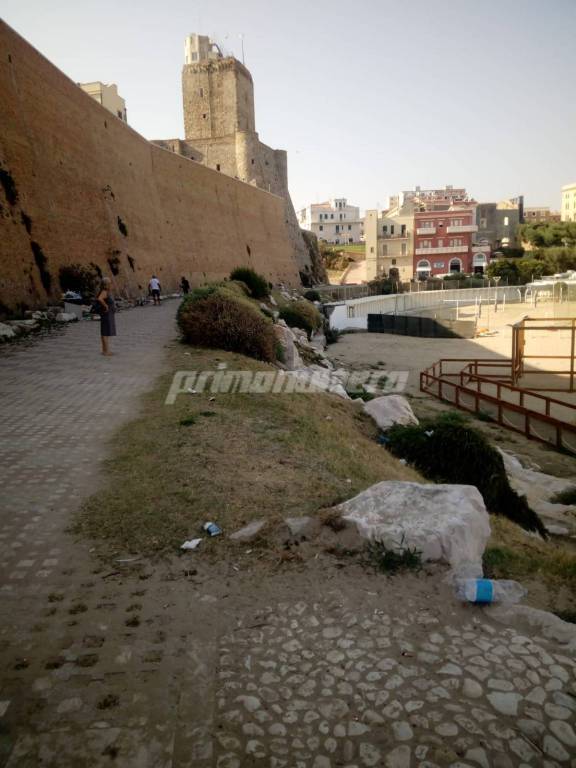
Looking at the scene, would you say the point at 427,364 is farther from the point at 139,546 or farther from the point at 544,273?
the point at 544,273

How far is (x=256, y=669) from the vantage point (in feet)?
10.2

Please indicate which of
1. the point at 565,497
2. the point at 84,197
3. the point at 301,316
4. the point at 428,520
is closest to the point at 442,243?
the point at 301,316

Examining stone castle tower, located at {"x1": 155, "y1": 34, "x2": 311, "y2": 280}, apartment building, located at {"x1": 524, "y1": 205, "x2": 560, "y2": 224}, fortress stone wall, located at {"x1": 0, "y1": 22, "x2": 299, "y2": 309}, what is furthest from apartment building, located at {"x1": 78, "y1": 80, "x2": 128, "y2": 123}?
apartment building, located at {"x1": 524, "y1": 205, "x2": 560, "y2": 224}

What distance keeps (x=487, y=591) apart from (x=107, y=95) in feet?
188

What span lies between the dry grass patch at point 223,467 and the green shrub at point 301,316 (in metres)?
15.0

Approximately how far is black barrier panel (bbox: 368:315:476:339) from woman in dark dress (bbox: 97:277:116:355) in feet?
80.4

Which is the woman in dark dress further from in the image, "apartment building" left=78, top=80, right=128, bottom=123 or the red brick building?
the red brick building

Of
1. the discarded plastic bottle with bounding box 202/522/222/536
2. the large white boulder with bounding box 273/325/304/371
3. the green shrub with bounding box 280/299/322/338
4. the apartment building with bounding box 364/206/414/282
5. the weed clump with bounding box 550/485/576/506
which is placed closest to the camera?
the discarded plastic bottle with bounding box 202/522/222/536

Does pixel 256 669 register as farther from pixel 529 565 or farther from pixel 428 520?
pixel 529 565

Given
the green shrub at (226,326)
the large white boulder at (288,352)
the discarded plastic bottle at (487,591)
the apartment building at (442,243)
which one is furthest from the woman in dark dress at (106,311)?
the apartment building at (442,243)

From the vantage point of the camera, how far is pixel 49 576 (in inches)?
155

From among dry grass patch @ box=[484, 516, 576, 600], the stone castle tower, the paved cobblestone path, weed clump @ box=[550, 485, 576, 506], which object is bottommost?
weed clump @ box=[550, 485, 576, 506]

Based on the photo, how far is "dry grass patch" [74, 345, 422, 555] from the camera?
479 cm

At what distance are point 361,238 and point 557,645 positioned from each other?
114 m
